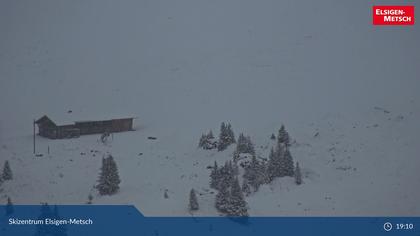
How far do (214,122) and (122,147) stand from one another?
32.8 ft

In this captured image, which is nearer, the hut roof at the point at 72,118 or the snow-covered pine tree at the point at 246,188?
the snow-covered pine tree at the point at 246,188

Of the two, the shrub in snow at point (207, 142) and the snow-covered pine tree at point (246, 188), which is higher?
the shrub in snow at point (207, 142)

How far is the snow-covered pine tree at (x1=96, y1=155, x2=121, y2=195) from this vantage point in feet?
79.6

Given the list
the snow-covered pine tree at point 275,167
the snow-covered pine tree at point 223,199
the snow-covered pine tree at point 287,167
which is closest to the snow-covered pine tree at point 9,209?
the snow-covered pine tree at point 223,199

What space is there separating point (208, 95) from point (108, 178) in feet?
88.2

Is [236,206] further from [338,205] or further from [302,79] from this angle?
[302,79]

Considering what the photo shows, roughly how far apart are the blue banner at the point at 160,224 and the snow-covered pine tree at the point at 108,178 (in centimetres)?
196

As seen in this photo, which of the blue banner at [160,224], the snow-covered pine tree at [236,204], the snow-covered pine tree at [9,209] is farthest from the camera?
the snow-covered pine tree at [236,204]

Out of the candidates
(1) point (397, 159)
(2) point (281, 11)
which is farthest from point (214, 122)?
(2) point (281, 11)

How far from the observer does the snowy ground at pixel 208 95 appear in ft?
82.2

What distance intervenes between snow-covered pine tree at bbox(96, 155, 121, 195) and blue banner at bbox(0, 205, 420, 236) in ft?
6.44

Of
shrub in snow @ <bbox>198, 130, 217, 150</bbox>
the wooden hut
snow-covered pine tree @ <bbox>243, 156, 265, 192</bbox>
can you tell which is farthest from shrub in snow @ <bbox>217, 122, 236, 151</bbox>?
the wooden hut

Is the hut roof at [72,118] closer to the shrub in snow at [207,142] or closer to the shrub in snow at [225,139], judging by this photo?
the shrub in snow at [207,142]

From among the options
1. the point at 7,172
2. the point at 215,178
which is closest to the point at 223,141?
the point at 215,178
